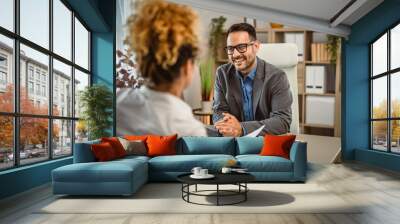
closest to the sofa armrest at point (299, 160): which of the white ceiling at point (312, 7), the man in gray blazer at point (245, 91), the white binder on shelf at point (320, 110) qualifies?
the white binder on shelf at point (320, 110)

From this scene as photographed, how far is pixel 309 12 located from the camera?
229 inches

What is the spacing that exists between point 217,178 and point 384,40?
4.35m

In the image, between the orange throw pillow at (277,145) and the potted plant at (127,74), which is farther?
the orange throw pillow at (277,145)

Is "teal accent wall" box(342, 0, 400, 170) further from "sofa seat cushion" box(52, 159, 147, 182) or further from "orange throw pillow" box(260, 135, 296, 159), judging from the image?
"sofa seat cushion" box(52, 159, 147, 182)

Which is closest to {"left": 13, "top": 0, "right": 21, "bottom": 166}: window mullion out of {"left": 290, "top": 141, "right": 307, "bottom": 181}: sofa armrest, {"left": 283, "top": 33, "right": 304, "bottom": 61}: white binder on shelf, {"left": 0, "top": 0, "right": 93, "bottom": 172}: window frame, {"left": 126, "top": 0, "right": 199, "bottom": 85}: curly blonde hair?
{"left": 0, "top": 0, "right": 93, "bottom": 172}: window frame

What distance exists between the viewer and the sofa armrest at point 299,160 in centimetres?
493

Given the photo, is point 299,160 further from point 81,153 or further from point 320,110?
point 81,153

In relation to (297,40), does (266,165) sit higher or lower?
lower

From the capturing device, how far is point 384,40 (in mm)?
6793

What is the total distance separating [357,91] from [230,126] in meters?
4.37

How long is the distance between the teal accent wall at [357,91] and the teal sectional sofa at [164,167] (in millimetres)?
2559

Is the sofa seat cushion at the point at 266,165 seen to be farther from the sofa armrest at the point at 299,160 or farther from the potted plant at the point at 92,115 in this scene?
the potted plant at the point at 92,115

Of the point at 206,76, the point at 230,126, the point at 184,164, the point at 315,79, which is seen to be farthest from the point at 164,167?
the point at 206,76

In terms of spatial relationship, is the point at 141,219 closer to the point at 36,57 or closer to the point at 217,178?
the point at 217,178
